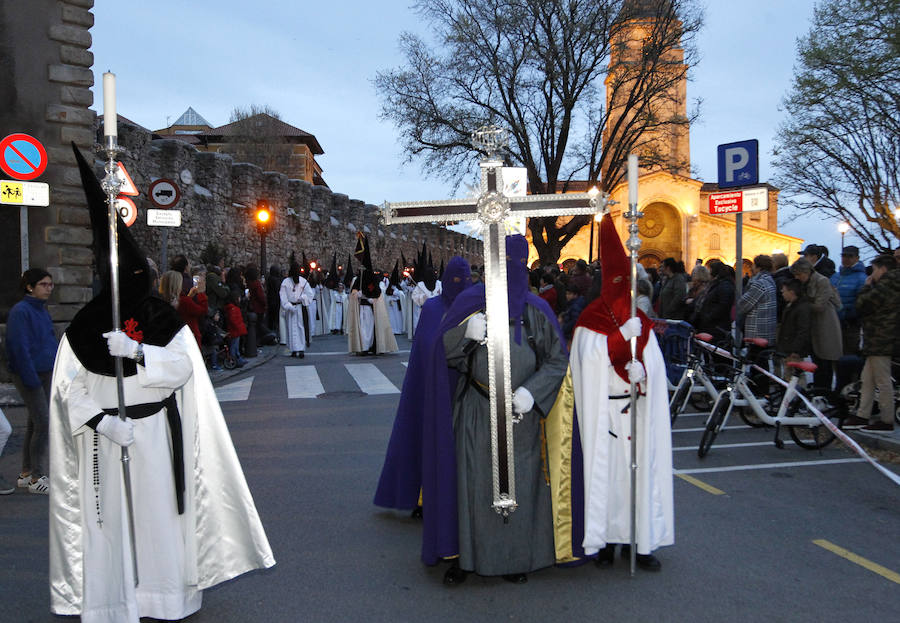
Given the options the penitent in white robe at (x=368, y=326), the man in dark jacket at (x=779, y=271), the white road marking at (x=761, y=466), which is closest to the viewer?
the white road marking at (x=761, y=466)

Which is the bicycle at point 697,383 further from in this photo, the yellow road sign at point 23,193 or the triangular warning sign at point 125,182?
the yellow road sign at point 23,193

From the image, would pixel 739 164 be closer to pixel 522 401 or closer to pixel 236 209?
pixel 522 401

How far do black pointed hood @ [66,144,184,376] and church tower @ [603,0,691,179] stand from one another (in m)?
26.9

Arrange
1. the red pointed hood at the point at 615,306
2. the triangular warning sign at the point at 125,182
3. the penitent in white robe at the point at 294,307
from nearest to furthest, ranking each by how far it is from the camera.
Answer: the triangular warning sign at the point at 125,182
the red pointed hood at the point at 615,306
the penitent in white robe at the point at 294,307

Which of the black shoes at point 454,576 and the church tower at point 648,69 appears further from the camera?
the church tower at point 648,69

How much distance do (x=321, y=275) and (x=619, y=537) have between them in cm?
2040

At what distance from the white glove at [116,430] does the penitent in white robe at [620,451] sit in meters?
2.45

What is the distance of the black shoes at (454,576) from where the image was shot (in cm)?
407

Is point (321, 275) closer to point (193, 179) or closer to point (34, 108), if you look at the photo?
point (193, 179)

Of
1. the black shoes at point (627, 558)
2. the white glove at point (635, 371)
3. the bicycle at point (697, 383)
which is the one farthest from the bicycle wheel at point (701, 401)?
the white glove at point (635, 371)

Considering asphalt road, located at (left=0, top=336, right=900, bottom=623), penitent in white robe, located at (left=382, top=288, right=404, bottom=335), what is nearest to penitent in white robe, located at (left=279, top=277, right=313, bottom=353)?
penitent in white robe, located at (left=382, top=288, right=404, bottom=335)

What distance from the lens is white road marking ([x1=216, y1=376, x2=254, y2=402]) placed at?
10.5 meters

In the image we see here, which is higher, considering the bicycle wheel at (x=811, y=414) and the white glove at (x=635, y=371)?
the white glove at (x=635, y=371)

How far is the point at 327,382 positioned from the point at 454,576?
27.4ft
